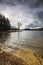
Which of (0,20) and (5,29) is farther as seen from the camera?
(5,29)

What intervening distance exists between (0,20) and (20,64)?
143 feet

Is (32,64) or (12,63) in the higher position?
(12,63)

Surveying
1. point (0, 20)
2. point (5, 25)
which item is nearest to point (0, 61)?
point (0, 20)

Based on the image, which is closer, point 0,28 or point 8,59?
point 8,59

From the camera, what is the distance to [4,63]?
3215 mm

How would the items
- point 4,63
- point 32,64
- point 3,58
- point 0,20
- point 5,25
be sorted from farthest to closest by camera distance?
point 5,25, point 0,20, point 32,64, point 3,58, point 4,63

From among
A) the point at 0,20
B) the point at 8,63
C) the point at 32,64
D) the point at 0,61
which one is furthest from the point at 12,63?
the point at 0,20

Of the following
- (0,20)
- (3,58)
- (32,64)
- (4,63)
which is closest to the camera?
(4,63)

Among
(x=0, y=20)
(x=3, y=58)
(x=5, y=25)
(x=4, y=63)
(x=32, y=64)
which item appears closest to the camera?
(x=4, y=63)

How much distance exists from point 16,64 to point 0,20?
4363 centimetres

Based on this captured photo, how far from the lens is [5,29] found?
51.0 meters

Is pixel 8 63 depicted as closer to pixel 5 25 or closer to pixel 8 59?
pixel 8 59

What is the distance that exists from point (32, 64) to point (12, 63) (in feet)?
2.83

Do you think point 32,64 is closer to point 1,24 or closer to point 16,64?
point 16,64
